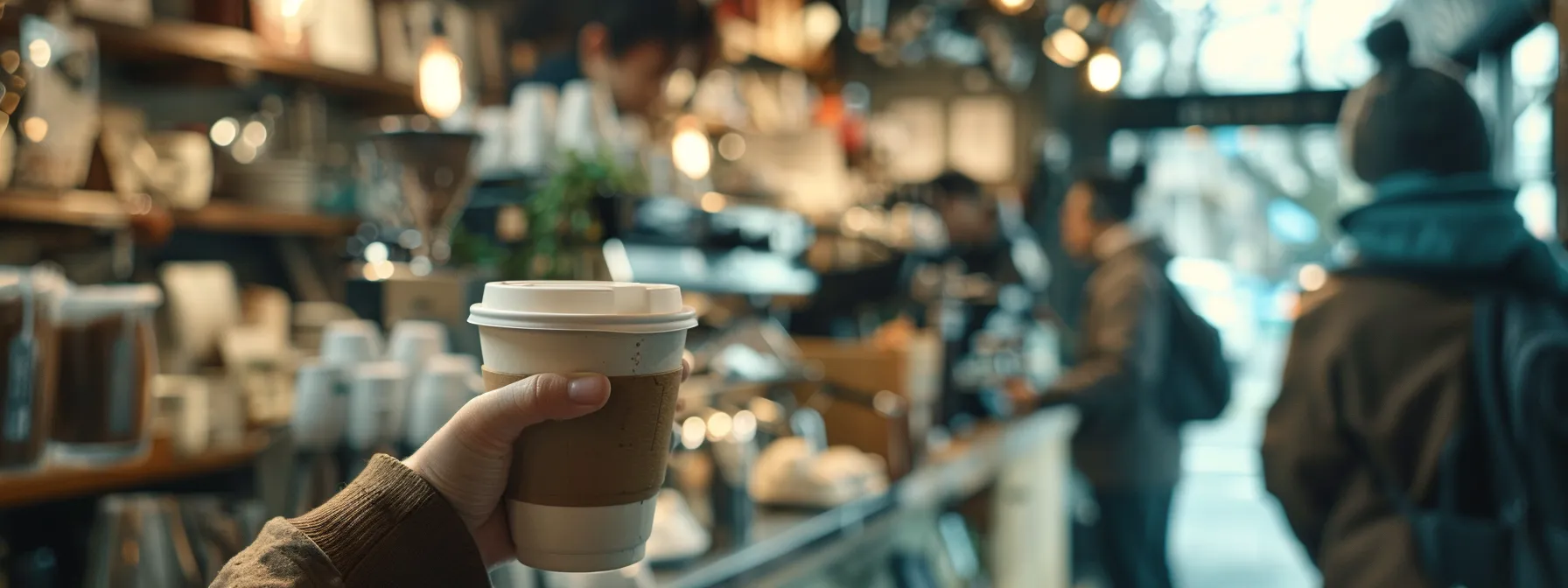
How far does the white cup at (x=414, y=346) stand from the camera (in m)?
1.62

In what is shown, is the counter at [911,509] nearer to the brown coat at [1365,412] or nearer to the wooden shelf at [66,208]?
the brown coat at [1365,412]

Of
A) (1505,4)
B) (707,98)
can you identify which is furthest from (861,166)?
(1505,4)

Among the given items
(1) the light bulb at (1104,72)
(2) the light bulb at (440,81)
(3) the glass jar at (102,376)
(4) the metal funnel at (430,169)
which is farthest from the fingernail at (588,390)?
(1) the light bulb at (1104,72)

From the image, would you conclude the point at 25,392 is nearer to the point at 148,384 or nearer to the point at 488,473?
the point at 148,384

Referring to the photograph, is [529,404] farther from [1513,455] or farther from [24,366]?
[1513,455]

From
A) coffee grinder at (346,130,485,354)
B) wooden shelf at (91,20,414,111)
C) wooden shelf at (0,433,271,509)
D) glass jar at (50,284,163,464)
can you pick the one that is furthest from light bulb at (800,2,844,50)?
glass jar at (50,284,163,464)

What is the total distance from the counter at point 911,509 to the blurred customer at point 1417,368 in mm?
996

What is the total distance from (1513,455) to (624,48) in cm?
271

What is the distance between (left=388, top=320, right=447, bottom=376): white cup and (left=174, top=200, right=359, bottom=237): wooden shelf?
180 centimetres

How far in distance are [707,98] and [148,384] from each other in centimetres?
329

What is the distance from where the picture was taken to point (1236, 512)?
2.15 metres

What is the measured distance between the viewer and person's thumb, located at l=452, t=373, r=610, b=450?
709 mm

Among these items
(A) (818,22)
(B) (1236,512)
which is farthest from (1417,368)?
(A) (818,22)

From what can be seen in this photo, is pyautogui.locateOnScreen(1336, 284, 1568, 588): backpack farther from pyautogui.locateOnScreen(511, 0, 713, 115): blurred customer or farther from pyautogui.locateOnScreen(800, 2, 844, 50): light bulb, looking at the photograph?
pyautogui.locateOnScreen(800, 2, 844, 50): light bulb
